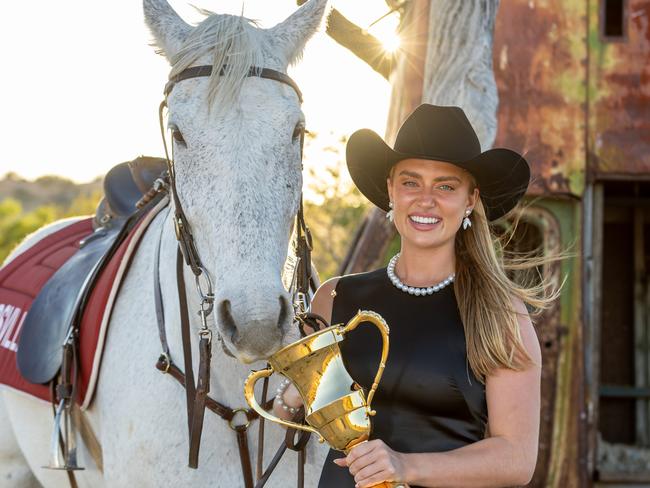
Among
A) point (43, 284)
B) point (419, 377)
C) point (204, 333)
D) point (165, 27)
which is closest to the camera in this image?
point (419, 377)

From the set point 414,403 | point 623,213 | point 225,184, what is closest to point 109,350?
point 225,184

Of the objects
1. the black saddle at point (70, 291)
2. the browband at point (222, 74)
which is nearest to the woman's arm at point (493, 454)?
the browband at point (222, 74)

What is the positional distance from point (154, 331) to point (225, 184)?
36.4 inches

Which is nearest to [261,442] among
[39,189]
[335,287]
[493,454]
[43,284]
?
[335,287]

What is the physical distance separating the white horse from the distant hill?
56.2m

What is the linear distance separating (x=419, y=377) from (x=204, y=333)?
77 centimetres

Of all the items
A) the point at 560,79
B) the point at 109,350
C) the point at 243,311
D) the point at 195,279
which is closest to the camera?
the point at 243,311

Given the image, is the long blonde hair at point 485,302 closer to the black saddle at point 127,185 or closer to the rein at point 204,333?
the rein at point 204,333

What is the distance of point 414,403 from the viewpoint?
2.56 metres

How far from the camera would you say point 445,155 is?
261cm

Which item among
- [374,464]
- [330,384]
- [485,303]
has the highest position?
[485,303]

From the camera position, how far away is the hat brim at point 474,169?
2.63 metres

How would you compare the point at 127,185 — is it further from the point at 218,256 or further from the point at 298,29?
the point at 218,256

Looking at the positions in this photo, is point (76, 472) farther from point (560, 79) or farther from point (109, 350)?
point (560, 79)
